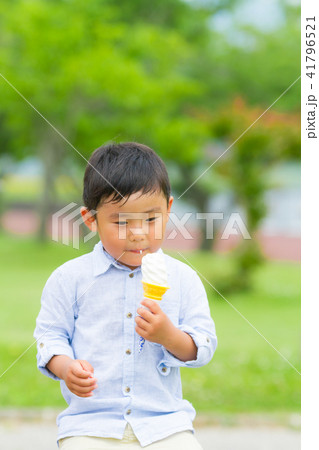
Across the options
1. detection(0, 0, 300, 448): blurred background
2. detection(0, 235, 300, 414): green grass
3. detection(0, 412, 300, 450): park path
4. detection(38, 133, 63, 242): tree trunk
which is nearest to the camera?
detection(0, 412, 300, 450): park path

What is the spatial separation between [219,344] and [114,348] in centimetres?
390

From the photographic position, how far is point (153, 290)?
1385 mm

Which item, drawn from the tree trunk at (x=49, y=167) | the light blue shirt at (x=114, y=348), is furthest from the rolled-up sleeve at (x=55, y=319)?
the tree trunk at (x=49, y=167)

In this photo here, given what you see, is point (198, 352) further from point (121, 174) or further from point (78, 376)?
point (121, 174)

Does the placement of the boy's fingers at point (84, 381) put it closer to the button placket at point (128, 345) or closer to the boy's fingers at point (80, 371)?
the boy's fingers at point (80, 371)

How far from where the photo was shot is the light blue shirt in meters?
1.47

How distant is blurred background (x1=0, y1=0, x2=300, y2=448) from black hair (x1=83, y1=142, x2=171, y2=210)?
189 cm

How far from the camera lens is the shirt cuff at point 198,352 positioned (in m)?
1.45

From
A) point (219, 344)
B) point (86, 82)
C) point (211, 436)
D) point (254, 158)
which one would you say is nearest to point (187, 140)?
point (86, 82)

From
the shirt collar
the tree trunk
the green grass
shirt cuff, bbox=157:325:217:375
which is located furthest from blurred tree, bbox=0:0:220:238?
shirt cuff, bbox=157:325:217:375

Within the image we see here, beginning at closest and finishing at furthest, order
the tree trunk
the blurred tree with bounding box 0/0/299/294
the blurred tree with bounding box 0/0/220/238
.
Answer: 1. the blurred tree with bounding box 0/0/299/294
2. the blurred tree with bounding box 0/0/220/238
3. the tree trunk

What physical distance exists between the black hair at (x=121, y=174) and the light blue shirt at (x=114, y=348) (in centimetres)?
16

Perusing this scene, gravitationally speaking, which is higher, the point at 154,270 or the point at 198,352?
the point at 154,270

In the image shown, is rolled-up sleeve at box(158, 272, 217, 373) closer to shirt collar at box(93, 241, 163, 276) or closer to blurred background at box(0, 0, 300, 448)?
shirt collar at box(93, 241, 163, 276)
